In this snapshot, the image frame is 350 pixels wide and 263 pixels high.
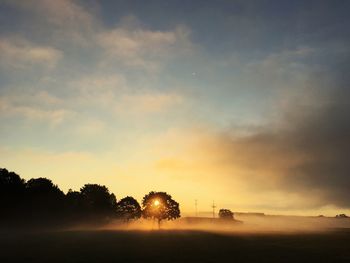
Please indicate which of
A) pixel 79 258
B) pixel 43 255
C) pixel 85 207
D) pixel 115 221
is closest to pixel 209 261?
pixel 79 258

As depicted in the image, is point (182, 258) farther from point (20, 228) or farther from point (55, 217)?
point (55, 217)

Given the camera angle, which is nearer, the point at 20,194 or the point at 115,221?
the point at 20,194

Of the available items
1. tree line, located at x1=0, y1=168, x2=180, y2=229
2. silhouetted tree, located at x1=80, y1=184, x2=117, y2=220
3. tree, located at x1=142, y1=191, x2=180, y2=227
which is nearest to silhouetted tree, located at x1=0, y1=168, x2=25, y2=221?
tree line, located at x1=0, y1=168, x2=180, y2=229

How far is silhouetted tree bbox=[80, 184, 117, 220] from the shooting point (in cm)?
18225

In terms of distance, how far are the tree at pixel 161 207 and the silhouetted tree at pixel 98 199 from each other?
704 inches

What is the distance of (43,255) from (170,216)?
136689mm

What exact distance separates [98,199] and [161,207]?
3063 cm

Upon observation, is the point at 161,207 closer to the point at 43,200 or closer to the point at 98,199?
the point at 98,199

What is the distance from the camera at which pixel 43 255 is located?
47.3 m

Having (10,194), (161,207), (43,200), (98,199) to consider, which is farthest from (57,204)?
(161,207)

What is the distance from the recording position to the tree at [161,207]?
181 m

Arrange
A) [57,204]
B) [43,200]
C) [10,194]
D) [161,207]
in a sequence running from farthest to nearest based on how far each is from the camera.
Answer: [161,207] < [57,204] < [43,200] < [10,194]

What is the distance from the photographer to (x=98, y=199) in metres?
188

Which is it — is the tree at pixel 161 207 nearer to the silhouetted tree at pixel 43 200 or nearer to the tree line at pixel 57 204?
the tree line at pixel 57 204
